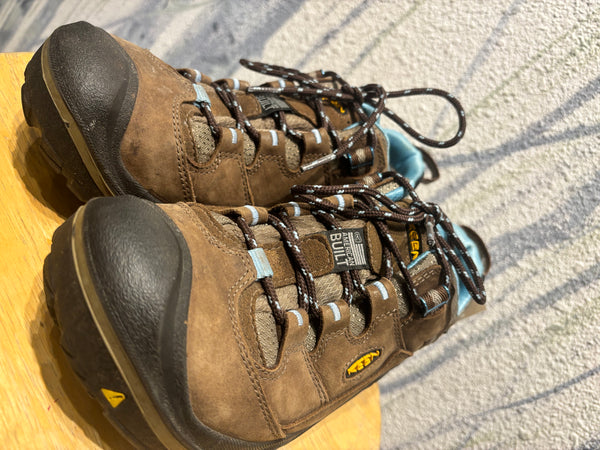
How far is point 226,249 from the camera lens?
18.7 inches

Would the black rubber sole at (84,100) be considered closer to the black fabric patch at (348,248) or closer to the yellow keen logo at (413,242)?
the black fabric patch at (348,248)

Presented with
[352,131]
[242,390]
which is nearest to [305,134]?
[352,131]

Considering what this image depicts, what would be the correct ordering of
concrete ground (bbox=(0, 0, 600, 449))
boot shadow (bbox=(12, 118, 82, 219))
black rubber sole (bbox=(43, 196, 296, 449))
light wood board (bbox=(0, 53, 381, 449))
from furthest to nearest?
concrete ground (bbox=(0, 0, 600, 449)), boot shadow (bbox=(12, 118, 82, 219)), light wood board (bbox=(0, 53, 381, 449)), black rubber sole (bbox=(43, 196, 296, 449))

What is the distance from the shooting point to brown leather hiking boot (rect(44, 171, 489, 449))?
39 cm

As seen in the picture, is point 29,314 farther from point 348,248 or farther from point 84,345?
point 348,248

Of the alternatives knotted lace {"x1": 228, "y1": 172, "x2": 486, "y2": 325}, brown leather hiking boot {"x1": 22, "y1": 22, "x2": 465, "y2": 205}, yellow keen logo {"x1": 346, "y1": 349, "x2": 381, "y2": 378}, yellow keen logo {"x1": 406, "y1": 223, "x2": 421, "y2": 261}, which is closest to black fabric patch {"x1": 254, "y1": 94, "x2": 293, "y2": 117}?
brown leather hiking boot {"x1": 22, "y1": 22, "x2": 465, "y2": 205}

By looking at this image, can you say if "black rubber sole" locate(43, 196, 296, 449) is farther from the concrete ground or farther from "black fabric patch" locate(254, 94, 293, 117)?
the concrete ground

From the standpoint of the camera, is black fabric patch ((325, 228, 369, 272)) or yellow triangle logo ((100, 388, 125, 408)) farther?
black fabric patch ((325, 228, 369, 272))

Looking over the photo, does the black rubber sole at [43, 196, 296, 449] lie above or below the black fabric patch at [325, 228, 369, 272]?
above

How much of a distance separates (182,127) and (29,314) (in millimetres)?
281

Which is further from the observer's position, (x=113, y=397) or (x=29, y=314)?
(x=29, y=314)

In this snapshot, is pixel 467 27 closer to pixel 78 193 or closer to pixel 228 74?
pixel 228 74

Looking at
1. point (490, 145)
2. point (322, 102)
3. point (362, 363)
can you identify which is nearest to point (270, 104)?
point (322, 102)

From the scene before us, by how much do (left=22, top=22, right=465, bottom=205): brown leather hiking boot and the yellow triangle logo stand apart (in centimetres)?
24
